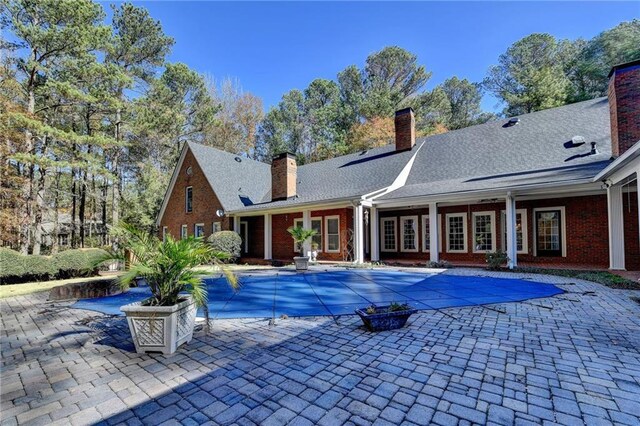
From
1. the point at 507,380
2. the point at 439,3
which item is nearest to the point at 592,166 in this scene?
the point at 439,3

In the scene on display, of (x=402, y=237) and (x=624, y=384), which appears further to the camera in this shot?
(x=402, y=237)

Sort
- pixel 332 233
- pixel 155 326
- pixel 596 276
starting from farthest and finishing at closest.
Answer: pixel 332 233 → pixel 596 276 → pixel 155 326

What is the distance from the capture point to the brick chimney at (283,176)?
1659cm

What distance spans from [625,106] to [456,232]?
6704 millimetres

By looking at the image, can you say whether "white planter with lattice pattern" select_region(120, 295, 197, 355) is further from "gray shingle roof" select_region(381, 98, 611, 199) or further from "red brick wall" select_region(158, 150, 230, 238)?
"red brick wall" select_region(158, 150, 230, 238)

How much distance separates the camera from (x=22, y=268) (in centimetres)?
1079

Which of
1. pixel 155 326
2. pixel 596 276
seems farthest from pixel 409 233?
pixel 155 326

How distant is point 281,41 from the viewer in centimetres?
1703

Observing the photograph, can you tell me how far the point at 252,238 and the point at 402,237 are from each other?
8.72 meters

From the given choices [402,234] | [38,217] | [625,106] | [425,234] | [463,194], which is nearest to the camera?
[625,106]

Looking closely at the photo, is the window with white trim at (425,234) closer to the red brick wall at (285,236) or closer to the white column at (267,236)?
the red brick wall at (285,236)

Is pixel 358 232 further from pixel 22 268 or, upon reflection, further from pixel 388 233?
pixel 22 268

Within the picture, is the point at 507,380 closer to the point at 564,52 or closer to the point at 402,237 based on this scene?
the point at 402,237

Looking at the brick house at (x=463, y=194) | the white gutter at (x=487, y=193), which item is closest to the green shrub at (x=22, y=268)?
the brick house at (x=463, y=194)
